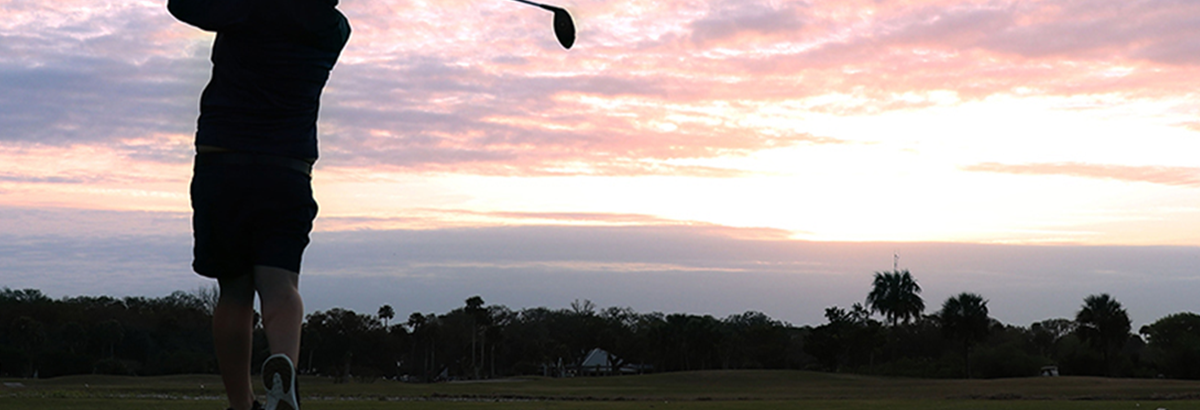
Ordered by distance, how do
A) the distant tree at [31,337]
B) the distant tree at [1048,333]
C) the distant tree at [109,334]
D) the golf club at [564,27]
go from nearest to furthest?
the golf club at [564,27] → the distant tree at [31,337] → the distant tree at [109,334] → the distant tree at [1048,333]

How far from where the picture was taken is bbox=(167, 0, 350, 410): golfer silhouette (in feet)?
9.68

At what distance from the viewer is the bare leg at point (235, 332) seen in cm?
315

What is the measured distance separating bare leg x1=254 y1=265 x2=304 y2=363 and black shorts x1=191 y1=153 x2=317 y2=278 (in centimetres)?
3

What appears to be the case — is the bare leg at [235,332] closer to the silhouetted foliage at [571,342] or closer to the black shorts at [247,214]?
the black shorts at [247,214]

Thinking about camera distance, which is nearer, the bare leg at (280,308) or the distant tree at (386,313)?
the bare leg at (280,308)

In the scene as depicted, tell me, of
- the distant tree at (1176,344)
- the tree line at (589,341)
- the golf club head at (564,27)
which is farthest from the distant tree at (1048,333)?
the golf club head at (564,27)

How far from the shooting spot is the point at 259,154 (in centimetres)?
298

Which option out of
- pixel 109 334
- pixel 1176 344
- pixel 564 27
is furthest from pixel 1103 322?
pixel 564 27

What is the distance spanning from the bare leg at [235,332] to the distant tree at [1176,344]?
78.0m

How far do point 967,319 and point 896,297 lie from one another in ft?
53.6

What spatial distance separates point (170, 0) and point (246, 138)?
46cm

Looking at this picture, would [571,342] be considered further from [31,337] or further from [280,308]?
[280,308]

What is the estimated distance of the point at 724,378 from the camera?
222 feet

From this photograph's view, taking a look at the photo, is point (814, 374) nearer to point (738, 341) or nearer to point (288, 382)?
point (738, 341)
